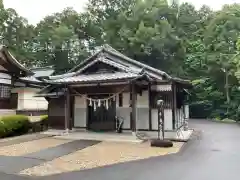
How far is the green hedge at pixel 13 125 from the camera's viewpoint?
15.1 m

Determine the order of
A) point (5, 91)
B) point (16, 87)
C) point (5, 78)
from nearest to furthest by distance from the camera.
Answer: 1. point (5, 78)
2. point (5, 91)
3. point (16, 87)

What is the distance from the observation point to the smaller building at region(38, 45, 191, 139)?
1492 centimetres

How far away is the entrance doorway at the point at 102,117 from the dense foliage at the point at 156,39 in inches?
548

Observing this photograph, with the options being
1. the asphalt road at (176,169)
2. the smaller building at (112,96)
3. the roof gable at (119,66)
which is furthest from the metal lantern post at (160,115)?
the asphalt road at (176,169)

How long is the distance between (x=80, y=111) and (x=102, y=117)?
1516 mm

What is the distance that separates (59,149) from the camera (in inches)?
455

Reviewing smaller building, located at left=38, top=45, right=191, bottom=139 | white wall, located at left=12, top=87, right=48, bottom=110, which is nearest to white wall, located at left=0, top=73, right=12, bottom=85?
white wall, located at left=12, top=87, right=48, bottom=110

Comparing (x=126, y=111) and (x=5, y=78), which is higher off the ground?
(x=5, y=78)

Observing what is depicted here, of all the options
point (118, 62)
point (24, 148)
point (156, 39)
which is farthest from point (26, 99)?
point (156, 39)

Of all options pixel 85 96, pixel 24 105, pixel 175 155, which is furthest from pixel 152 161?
pixel 24 105

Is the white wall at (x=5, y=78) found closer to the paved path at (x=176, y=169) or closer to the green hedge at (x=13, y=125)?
the green hedge at (x=13, y=125)

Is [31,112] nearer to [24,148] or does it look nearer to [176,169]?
[24,148]

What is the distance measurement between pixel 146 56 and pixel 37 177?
3172 centimetres

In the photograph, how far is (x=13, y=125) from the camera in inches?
624
